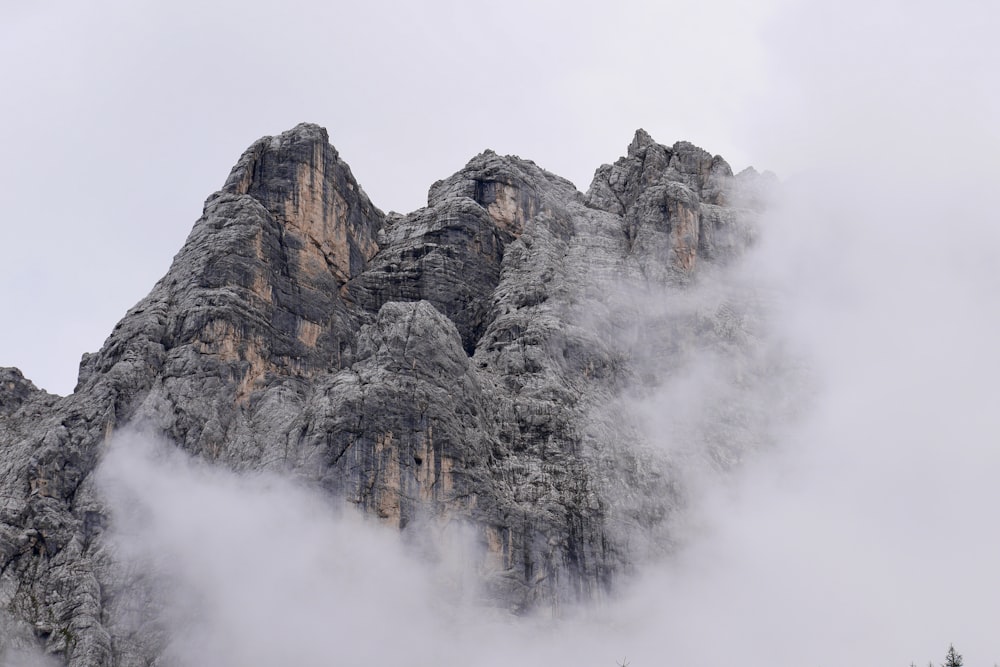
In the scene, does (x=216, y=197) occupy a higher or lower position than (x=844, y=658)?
higher

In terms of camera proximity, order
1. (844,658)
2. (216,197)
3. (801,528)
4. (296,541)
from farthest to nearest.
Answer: (216,197) → (801,528) → (844,658) → (296,541)

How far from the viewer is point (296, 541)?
13012 cm

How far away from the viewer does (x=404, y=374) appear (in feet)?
456

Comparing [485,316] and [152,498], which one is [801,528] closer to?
[485,316]

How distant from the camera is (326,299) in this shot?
15862 cm

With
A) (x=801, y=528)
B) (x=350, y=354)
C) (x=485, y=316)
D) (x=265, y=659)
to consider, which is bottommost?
(x=265, y=659)

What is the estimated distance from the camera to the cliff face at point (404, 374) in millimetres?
131750

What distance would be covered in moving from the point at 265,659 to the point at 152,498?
20.4m

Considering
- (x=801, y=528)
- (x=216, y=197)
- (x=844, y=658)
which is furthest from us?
(x=216, y=197)

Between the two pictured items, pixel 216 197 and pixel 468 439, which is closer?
pixel 468 439

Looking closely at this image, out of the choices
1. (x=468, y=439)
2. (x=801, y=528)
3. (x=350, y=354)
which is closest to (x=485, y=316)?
(x=350, y=354)

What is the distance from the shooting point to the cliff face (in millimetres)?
131750

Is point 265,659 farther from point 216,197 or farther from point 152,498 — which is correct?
point 216,197

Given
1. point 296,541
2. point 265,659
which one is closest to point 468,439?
point 296,541
